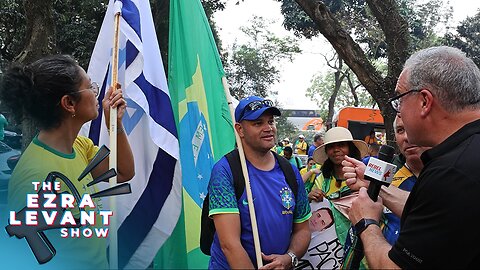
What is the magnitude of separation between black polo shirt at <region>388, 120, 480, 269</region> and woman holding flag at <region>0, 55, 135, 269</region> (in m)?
1.56

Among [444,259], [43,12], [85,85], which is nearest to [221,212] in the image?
[85,85]

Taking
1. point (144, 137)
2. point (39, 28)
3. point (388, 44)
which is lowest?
point (144, 137)

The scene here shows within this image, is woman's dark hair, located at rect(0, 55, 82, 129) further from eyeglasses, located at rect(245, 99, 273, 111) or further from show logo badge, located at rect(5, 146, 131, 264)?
eyeglasses, located at rect(245, 99, 273, 111)

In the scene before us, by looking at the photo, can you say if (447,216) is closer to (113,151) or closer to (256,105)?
(256,105)

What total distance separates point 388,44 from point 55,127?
4221 mm

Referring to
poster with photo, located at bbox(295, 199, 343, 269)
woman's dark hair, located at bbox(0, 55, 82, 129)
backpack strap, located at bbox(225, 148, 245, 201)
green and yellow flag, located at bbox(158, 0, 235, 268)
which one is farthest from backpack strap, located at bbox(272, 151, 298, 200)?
woman's dark hair, located at bbox(0, 55, 82, 129)

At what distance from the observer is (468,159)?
4.82 feet

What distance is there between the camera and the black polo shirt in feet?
4.65

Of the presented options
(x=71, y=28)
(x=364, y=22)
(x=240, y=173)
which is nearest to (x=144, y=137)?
(x=240, y=173)

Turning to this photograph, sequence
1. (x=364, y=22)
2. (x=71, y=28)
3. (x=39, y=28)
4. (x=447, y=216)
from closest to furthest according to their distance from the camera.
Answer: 1. (x=447, y=216)
2. (x=39, y=28)
3. (x=71, y=28)
4. (x=364, y=22)

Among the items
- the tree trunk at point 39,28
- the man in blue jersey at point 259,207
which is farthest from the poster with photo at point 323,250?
the tree trunk at point 39,28

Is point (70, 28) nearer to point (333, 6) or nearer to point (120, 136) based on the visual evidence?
point (333, 6)

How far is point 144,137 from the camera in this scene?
334 centimetres

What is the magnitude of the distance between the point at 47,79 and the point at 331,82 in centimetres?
4265
